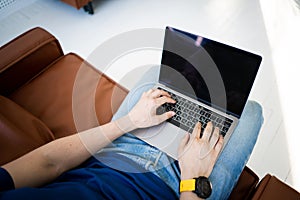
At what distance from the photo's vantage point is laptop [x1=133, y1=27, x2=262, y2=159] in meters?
0.87

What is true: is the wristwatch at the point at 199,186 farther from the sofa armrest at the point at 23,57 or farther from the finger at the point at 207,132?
the sofa armrest at the point at 23,57

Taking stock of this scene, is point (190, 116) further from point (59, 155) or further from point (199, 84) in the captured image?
point (59, 155)

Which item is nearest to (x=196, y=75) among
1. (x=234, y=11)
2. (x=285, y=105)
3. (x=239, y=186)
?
(x=239, y=186)

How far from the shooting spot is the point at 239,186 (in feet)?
3.07

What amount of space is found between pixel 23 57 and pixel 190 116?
2.21 feet

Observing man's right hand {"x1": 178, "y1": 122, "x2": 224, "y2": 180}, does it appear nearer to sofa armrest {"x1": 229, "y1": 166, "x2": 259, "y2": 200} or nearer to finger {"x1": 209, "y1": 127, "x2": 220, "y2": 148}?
finger {"x1": 209, "y1": 127, "x2": 220, "y2": 148}

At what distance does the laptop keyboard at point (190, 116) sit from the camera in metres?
0.97

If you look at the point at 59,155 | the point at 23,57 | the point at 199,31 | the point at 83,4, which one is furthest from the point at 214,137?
the point at 83,4

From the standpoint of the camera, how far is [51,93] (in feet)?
3.76

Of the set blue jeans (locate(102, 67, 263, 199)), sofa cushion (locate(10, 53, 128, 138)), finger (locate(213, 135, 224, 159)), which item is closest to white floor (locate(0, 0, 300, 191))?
sofa cushion (locate(10, 53, 128, 138))

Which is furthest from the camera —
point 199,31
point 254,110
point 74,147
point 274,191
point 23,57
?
point 199,31

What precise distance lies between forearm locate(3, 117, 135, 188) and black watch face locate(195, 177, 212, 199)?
0.94 feet

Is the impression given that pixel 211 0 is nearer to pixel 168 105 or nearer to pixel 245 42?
pixel 245 42

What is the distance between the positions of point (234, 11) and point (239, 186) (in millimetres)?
1533
